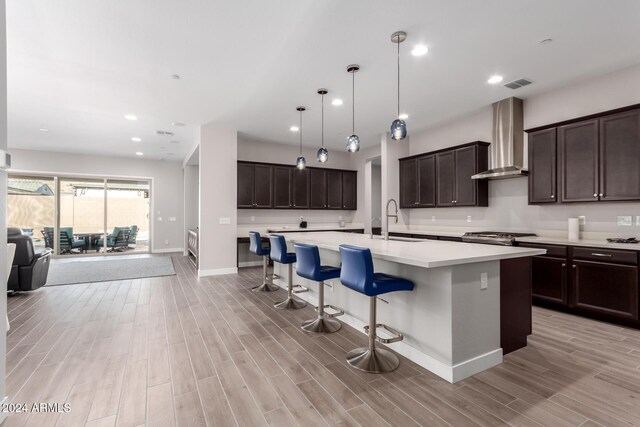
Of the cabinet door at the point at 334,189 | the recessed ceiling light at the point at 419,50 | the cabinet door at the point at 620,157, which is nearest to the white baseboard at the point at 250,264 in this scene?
the cabinet door at the point at 334,189

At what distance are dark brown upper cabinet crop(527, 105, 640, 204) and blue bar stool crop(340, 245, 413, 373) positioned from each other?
3179mm

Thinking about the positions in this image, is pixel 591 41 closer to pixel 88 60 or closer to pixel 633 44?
pixel 633 44

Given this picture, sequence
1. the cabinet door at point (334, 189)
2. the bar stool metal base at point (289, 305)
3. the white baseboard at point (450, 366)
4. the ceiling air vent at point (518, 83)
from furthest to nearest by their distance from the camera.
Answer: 1. the cabinet door at point (334, 189)
2. the ceiling air vent at point (518, 83)
3. the bar stool metal base at point (289, 305)
4. the white baseboard at point (450, 366)

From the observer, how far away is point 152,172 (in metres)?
9.75

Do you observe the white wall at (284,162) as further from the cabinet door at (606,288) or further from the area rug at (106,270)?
the cabinet door at (606,288)

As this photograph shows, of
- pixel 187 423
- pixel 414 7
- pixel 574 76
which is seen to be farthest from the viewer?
pixel 574 76

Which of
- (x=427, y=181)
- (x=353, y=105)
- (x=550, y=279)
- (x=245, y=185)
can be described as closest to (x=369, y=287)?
(x=550, y=279)

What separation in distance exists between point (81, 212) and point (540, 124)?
11.6 meters

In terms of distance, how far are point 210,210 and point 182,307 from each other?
7.98 ft

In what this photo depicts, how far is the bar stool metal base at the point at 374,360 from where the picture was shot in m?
2.38

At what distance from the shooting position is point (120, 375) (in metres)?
2.31

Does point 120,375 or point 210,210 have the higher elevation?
point 210,210

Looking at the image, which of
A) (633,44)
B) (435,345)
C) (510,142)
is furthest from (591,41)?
(435,345)

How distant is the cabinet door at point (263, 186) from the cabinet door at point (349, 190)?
213 centimetres
